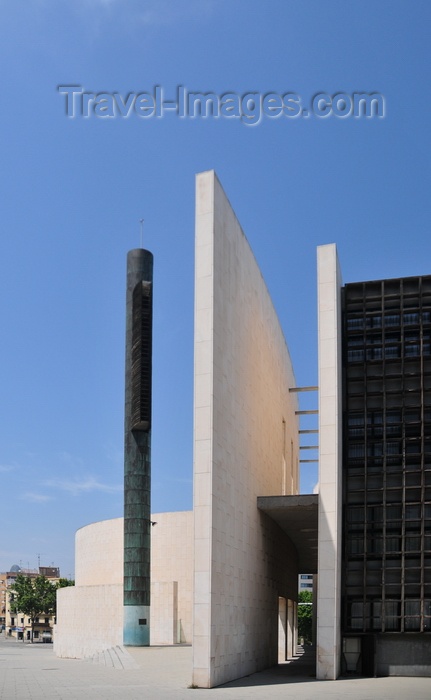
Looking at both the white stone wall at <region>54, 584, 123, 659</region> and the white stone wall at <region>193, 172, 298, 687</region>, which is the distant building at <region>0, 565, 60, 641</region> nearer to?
the white stone wall at <region>54, 584, 123, 659</region>

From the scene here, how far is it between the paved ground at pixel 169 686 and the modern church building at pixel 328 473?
976 mm

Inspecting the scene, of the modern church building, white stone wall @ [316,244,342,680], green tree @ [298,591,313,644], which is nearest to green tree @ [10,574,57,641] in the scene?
green tree @ [298,591,313,644]

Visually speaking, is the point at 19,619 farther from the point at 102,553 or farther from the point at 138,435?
the point at 138,435

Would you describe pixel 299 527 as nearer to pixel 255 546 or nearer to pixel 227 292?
pixel 255 546

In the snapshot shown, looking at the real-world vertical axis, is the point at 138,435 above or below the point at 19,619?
above

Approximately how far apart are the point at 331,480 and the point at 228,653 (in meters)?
5.79

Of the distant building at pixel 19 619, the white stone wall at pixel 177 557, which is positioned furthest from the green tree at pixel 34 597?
the white stone wall at pixel 177 557

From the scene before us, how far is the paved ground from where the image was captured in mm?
19203

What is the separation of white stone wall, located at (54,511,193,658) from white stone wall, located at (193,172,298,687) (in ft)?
35.2

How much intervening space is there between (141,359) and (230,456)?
15.4 metres

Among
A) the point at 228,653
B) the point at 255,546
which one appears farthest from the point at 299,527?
the point at 228,653

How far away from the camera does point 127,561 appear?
38.7 m

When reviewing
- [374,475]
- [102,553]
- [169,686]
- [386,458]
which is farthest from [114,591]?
[169,686]

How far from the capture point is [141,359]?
3916cm
